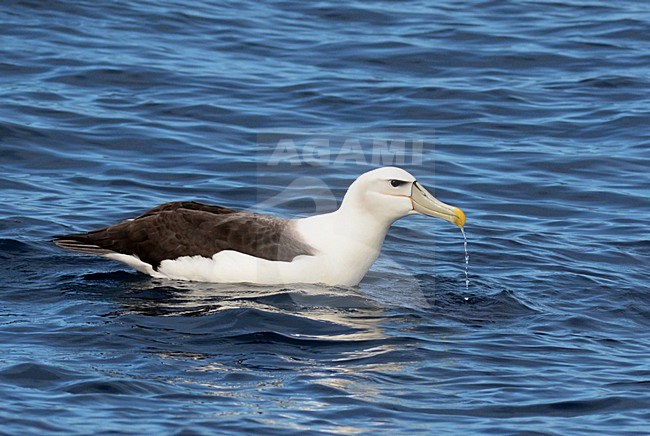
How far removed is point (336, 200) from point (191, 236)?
343 cm

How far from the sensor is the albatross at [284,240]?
11062 millimetres

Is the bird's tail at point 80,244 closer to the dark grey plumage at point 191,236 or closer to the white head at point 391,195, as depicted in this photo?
the dark grey plumage at point 191,236

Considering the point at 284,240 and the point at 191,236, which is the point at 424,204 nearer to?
the point at 284,240

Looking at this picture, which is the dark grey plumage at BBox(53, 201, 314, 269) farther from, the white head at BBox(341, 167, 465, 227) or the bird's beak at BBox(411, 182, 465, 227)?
the bird's beak at BBox(411, 182, 465, 227)

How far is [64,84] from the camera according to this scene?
17828 millimetres

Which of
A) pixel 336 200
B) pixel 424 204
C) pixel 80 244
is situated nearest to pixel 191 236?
pixel 80 244

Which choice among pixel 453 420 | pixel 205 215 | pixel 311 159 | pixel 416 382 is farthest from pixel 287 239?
pixel 311 159

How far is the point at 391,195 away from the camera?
36.7 feet

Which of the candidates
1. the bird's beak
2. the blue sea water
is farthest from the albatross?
the blue sea water

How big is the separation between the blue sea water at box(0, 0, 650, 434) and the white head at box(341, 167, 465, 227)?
0.73 m

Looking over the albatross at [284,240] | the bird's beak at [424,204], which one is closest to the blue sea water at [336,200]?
the albatross at [284,240]

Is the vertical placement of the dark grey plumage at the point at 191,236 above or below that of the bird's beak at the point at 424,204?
below

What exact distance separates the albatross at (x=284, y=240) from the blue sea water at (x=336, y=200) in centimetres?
21

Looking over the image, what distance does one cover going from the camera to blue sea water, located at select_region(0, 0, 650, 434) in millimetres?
8742
